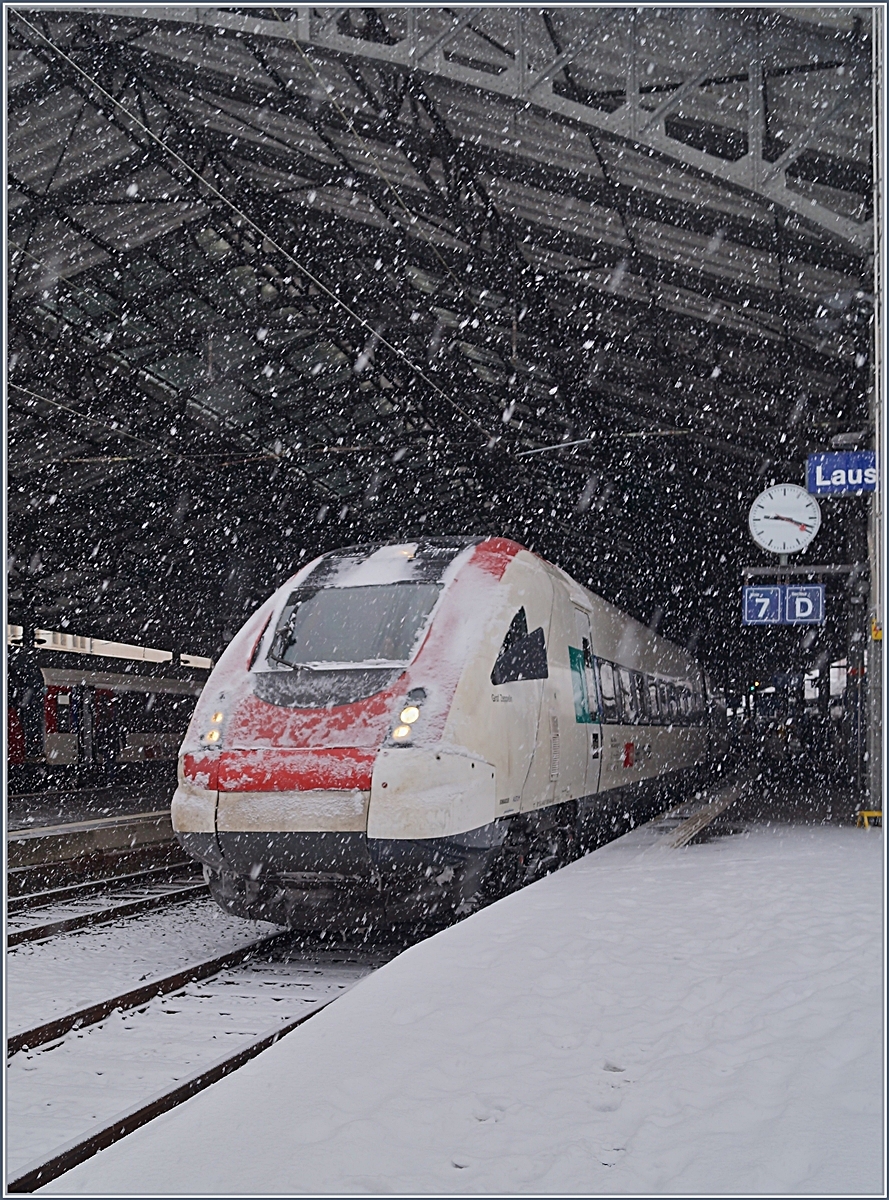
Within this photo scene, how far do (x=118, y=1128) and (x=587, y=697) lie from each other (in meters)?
5.99

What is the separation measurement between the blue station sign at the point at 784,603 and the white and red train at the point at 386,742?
3.81 metres

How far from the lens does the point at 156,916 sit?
26.3 feet

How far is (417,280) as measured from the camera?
1505 cm

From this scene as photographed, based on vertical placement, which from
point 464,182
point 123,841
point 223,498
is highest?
point 464,182

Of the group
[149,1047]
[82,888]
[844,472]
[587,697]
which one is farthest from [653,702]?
[149,1047]

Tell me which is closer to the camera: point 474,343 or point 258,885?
point 258,885

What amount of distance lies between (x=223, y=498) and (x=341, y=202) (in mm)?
9804

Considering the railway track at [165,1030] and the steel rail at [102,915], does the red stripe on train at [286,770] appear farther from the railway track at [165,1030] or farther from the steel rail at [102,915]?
the steel rail at [102,915]

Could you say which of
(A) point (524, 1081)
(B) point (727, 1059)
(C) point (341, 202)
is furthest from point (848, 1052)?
(C) point (341, 202)

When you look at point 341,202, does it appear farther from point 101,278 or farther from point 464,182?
point 101,278

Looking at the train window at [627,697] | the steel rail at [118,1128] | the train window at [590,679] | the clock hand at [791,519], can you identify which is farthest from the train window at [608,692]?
the steel rail at [118,1128]

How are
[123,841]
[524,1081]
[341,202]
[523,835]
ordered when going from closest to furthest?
[524,1081], [523,835], [123,841], [341,202]

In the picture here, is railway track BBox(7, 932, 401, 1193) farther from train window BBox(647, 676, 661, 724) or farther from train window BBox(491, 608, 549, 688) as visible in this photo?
train window BBox(647, 676, 661, 724)

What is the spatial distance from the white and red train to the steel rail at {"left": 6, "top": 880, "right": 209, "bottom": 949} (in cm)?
147
